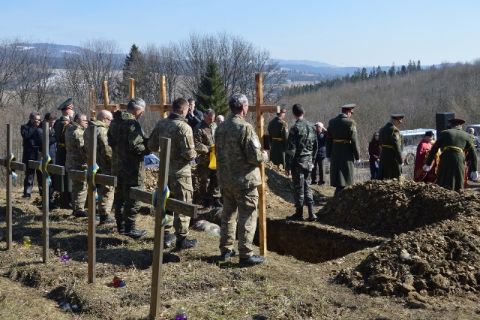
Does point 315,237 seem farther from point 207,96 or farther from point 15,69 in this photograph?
point 15,69

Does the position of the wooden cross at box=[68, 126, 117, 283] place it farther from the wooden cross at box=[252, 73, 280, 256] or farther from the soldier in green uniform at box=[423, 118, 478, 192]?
the soldier in green uniform at box=[423, 118, 478, 192]

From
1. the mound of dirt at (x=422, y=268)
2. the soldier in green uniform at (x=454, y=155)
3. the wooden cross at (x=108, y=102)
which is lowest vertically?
the mound of dirt at (x=422, y=268)

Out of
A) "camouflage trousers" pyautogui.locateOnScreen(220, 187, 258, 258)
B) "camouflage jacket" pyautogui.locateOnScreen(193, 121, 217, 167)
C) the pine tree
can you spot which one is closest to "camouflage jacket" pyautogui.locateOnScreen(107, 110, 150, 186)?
"camouflage trousers" pyautogui.locateOnScreen(220, 187, 258, 258)

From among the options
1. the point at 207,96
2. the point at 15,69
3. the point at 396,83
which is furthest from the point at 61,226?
the point at 396,83

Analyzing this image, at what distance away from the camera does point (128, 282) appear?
6633mm

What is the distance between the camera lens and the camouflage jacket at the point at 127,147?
811cm

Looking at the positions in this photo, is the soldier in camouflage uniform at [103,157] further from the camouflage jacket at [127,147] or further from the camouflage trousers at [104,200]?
the camouflage jacket at [127,147]

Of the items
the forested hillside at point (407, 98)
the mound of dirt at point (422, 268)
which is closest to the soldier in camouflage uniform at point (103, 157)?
the mound of dirt at point (422, 268)

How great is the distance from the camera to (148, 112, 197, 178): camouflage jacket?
7.48m

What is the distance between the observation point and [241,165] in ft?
22.7

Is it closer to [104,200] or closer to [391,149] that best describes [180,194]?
[104,200]

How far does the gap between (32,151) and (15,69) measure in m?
54.4

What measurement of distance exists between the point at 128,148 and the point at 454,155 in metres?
5.82

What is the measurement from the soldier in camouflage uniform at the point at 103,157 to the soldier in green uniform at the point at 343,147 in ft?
14.4
